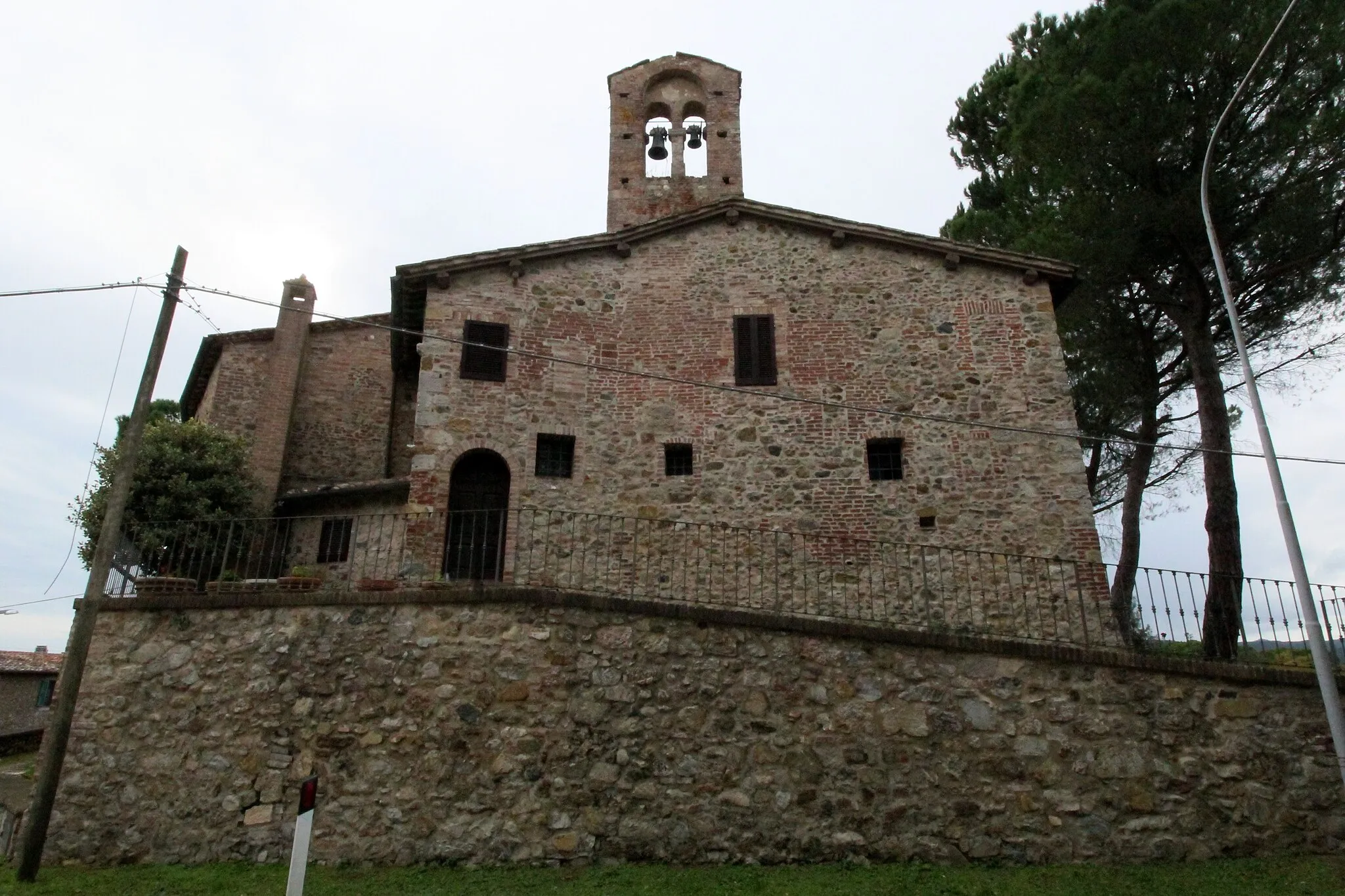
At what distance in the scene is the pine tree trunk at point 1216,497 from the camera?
1080 cm

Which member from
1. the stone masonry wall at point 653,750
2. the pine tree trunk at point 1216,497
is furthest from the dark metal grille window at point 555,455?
the pine tree trunk at point 1216,497

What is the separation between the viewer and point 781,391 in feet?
42.9

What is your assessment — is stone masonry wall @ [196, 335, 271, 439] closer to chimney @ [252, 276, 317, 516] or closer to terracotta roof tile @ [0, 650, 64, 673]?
chimney @ [252, 276, 317, 516]

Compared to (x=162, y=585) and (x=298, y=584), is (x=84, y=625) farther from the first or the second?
(x=298, y=584)

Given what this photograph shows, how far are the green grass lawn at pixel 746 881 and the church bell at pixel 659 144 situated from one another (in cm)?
1359

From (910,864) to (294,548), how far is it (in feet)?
36.4

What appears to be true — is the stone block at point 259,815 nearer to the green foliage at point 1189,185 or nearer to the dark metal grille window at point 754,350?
the dark metal grille window at point 754,350

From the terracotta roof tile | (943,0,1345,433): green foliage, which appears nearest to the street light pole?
(943,0,1345,433): green foliage

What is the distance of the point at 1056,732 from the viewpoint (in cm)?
809

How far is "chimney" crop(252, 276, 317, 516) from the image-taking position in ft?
53.9

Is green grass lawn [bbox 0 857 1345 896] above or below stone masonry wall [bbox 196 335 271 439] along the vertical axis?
below

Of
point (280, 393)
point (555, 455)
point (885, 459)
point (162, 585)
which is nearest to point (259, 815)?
point (162, 585)

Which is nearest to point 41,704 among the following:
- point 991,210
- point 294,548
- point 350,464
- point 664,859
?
point 350,464

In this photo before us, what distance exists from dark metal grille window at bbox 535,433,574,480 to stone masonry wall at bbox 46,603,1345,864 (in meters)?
4.23
